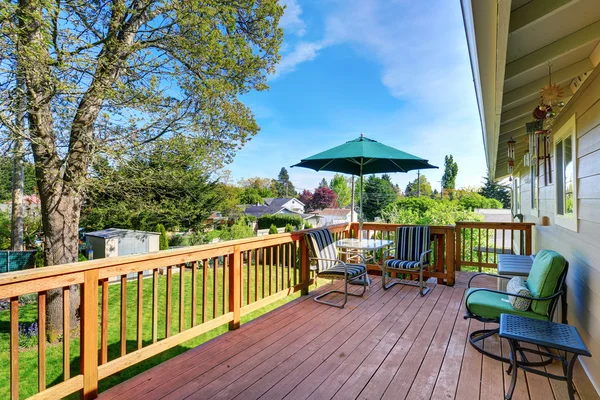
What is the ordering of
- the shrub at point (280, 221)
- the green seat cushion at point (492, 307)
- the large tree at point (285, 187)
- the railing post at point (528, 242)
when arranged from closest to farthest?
1. the green seat cushion at point (492, 307)
2. the railing post at point (528, 242)
3. the shrub at point (280, 221)
4. the large tree at point (285, 187)

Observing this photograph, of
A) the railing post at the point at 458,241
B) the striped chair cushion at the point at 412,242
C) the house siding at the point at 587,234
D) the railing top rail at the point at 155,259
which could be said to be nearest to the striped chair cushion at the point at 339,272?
the railing top rail at the point at 155,259

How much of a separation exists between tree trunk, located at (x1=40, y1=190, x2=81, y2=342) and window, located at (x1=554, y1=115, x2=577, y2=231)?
7501 mm

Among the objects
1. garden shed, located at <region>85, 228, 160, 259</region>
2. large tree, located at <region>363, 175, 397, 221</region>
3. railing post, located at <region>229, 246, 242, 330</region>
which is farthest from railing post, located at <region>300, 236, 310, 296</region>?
large tree, located at <region>363, 175, 397, 221</region>

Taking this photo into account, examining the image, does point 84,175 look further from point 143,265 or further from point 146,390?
point 146,390

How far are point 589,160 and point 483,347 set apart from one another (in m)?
1.79

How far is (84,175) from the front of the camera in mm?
6125

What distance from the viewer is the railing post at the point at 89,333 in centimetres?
206

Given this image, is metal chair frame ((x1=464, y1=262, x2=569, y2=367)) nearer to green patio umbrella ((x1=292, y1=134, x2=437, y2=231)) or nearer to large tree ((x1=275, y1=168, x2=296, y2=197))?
green patio umbrella ((x1=292, y1=134, x2=437, y2=231))

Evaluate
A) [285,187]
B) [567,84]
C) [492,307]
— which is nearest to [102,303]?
[492,307]

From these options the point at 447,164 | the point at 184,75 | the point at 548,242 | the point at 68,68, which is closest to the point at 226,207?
the point at 184,75

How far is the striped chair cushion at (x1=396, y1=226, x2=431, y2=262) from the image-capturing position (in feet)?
15.9

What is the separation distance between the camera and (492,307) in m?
2.73

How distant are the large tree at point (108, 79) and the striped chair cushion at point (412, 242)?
4.84 m

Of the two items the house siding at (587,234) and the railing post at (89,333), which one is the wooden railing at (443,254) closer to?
the house siding at (587,234)
